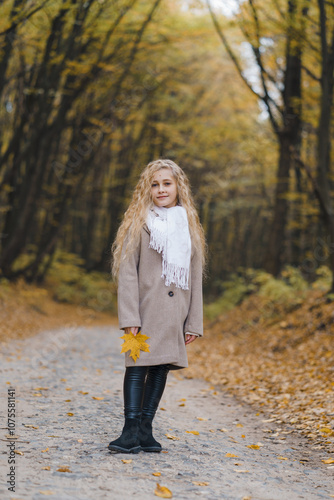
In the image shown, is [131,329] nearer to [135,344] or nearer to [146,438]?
[135,344]

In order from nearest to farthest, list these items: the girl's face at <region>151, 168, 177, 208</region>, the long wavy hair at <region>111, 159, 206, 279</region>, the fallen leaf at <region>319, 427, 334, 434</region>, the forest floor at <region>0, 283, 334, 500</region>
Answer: the long wavy hair at <region>111, 159, 206, 279</region> < the girl's face at <region>151, 168, 177, 208</region> < the forest floor at <region>0, 283, 334, 500</region> < the fallen leaf at <region>319, 427, 334, 434</region>

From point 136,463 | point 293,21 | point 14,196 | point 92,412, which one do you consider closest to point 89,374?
point 92,412

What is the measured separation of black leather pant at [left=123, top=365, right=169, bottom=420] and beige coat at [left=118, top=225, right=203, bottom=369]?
9 cm

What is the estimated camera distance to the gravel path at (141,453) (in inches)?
115

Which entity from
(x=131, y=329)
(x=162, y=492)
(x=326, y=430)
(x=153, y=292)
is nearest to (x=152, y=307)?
(x=153, y=292)

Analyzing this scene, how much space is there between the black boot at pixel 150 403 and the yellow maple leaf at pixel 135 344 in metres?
0.24

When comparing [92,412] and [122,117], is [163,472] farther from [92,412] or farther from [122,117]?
[122,117]

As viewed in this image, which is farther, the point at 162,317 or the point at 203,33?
the point at 203,33

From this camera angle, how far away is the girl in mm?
3562

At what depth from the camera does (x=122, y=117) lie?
1941 centimetres

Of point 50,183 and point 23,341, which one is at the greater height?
point 50,183

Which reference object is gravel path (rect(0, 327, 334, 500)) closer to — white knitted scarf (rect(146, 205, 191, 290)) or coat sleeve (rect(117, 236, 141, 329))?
coat sleeve (rect(117, 236, 141, 329))

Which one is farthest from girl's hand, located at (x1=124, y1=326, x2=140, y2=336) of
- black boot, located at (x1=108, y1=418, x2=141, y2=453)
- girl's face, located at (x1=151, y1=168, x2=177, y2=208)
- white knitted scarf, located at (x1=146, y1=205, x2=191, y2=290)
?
girl's face, located at (x1=151, y1=168, x2=177, y2=208)

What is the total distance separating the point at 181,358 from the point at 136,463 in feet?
2.48
